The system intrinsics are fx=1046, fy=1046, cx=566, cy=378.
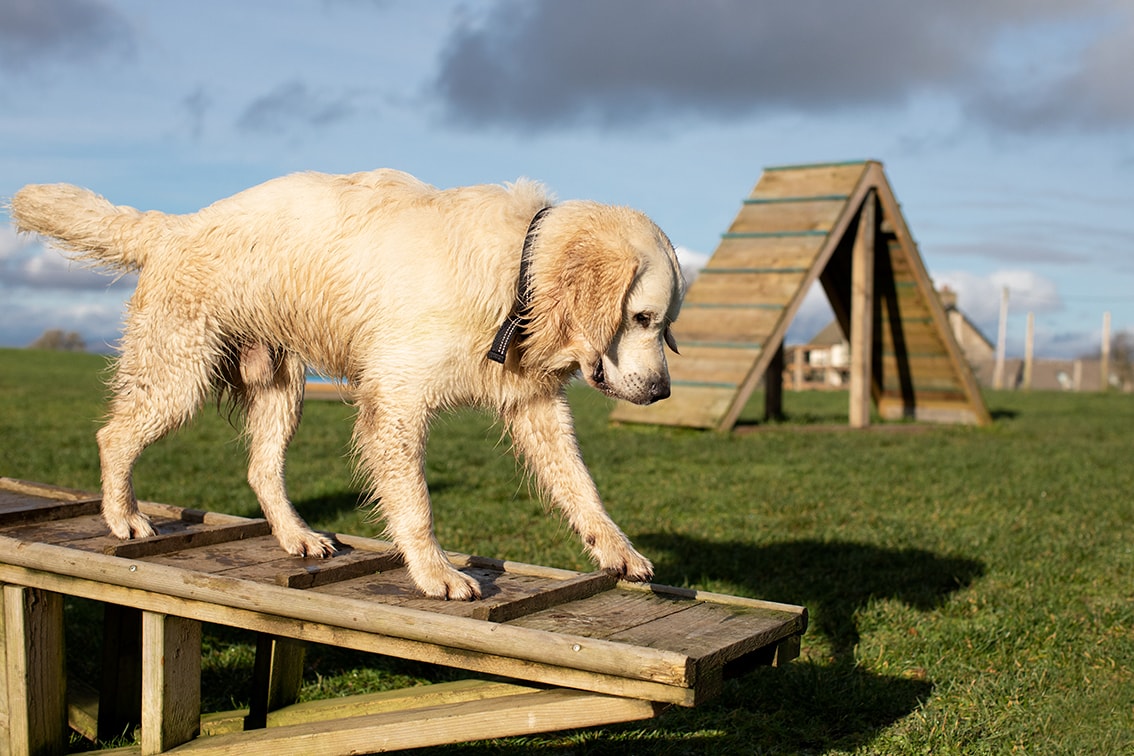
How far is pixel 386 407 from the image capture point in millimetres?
3658

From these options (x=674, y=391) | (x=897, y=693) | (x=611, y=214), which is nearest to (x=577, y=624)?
(x=611, y=214)

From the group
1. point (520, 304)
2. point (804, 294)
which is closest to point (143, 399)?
point (520, 304)

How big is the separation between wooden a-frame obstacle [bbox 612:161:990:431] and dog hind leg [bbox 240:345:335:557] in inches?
337

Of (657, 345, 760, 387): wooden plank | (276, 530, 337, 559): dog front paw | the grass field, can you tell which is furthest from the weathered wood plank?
(276, 530, 337, 559): dog front paw

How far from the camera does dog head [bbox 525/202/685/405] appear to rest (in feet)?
11.4

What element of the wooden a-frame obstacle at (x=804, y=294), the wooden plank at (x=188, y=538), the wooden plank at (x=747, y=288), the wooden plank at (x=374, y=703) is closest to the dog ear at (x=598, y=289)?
the wooden plank at (x=374, y=703)

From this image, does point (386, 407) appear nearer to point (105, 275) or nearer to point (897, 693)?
point (105, 275)

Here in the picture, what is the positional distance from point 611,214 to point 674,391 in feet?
33.1

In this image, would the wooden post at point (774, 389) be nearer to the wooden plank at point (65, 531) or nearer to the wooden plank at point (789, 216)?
the wooden plank at point (789, 216)

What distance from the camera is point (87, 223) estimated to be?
451 centimetres

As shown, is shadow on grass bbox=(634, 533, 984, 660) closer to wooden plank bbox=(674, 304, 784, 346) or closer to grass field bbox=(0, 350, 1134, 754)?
grass field bbox=(0, 350, 1134, 754)

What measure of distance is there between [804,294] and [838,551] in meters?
6.56

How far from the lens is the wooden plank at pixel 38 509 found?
4.57 metres

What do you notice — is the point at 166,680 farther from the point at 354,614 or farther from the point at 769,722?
the point at 769,722
